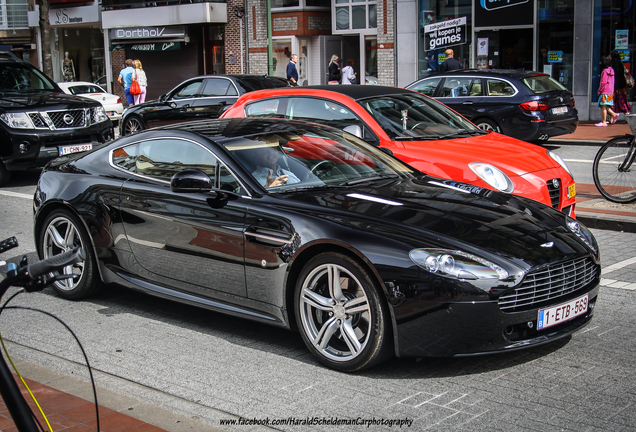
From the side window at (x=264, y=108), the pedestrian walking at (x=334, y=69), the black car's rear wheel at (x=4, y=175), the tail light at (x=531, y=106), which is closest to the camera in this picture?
the side window at (x=264, y=108)

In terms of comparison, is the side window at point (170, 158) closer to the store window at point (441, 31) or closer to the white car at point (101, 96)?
the white car at point (101, 96)

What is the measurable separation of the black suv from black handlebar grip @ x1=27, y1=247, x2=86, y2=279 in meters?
11.3

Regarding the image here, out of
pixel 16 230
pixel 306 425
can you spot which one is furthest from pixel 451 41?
pixel 306 425

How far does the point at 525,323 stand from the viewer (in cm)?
438

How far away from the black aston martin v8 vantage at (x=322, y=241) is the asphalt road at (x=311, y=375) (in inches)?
9.0

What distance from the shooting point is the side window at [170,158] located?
5.54 m

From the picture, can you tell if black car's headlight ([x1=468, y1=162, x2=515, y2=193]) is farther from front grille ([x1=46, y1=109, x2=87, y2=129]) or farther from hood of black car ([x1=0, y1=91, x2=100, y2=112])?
hood of black car ([x1=0, y1=91, x2=100, y2=112])

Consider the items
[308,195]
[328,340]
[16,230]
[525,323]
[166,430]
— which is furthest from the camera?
[16,230]

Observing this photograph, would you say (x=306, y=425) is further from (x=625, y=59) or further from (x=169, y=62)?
(x=169, y=62)

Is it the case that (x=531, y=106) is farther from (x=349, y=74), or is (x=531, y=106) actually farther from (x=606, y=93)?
(x=349, y=74)

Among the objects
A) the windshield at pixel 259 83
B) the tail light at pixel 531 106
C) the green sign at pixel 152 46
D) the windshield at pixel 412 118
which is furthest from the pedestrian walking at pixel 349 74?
the windshield at pixel 412 118

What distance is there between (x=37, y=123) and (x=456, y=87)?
883 cm

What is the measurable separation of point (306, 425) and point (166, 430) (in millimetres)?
709

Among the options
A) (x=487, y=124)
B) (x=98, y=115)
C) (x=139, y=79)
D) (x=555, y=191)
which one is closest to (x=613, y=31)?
(x=487, y=124)
